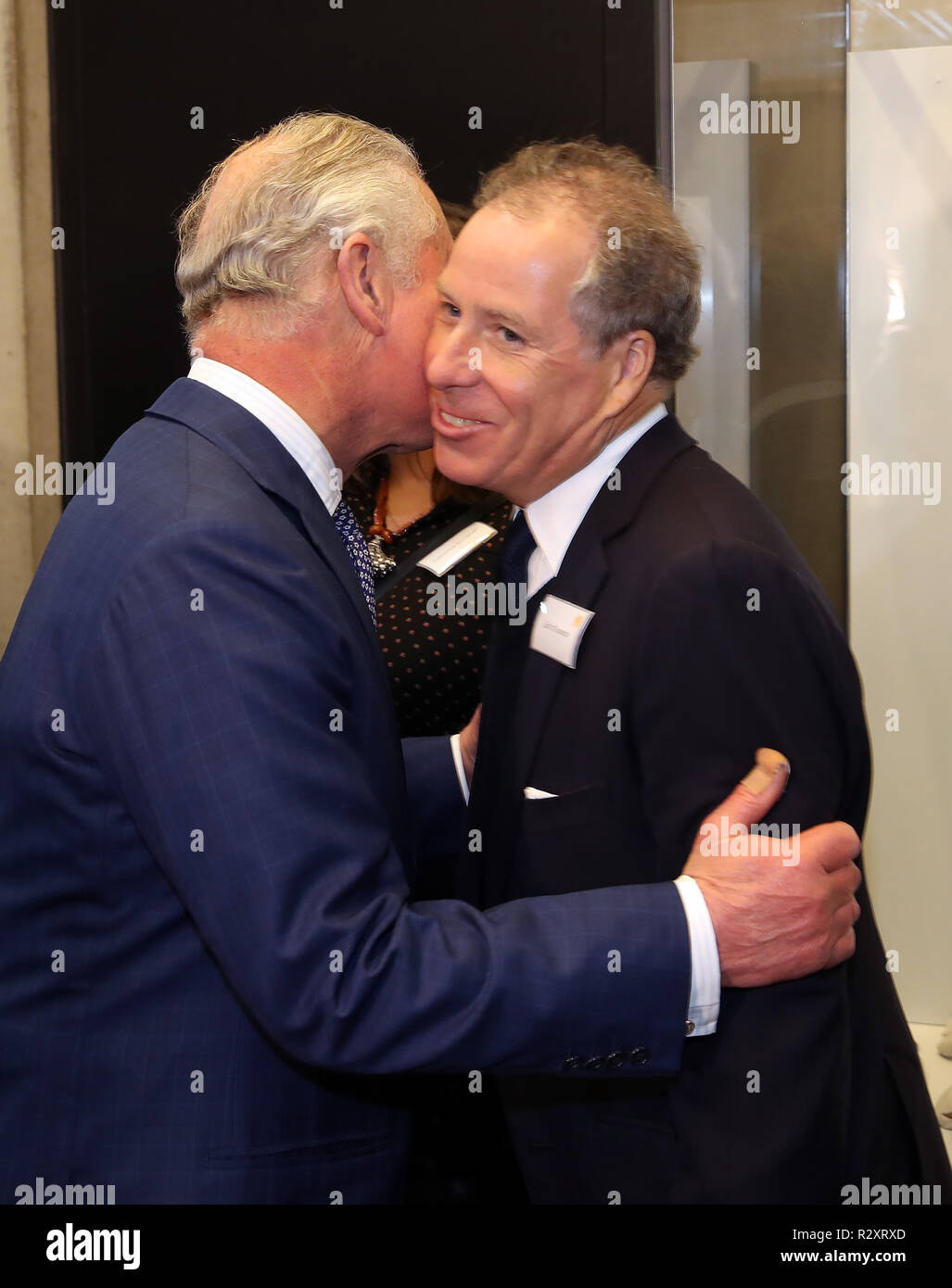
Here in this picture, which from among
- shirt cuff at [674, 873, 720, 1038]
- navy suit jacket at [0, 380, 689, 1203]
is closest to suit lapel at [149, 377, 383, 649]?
navy suit jacket at [0, 380, 689, 1203]

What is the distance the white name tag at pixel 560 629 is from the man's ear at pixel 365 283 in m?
0.39

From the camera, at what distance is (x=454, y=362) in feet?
5.04

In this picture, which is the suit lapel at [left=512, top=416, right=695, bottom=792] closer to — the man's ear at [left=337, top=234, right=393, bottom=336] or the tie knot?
the tie knot

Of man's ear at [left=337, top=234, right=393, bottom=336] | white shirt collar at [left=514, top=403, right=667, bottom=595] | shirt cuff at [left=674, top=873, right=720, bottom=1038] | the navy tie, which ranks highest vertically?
man's ear at [left=337, top=234, right=393, bottom=336]

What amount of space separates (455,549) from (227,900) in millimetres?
1220

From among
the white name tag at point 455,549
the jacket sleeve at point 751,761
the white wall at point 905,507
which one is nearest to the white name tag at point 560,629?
the jacket sleeve at point 751,761

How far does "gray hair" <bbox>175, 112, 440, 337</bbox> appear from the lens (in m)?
1.42

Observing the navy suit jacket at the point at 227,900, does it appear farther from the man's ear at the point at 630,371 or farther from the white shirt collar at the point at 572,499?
the man's ear at the point at 630,371

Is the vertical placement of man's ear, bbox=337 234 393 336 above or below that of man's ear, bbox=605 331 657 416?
above

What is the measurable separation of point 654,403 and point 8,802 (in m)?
0.90

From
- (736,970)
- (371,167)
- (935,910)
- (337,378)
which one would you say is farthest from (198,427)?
(935,910)

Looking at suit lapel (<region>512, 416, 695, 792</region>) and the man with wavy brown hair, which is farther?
suit lapel (<region>512, 416, 695, 792</region>)

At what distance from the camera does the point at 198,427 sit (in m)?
1.34

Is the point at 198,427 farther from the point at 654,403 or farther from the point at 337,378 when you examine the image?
the point at 654,403
